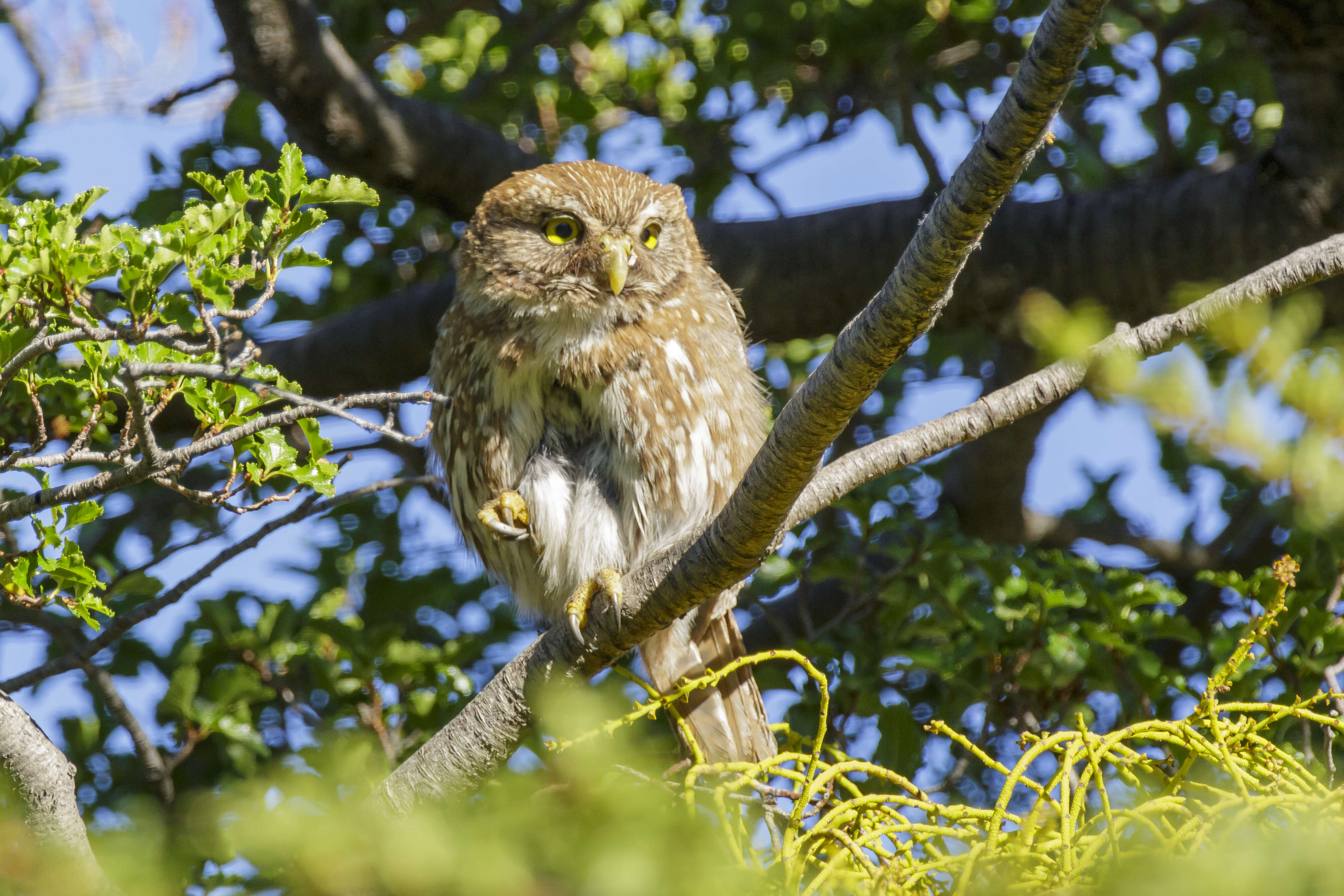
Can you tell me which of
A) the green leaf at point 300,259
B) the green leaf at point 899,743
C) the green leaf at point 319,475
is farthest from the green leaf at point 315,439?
the green leaf at point 899,743

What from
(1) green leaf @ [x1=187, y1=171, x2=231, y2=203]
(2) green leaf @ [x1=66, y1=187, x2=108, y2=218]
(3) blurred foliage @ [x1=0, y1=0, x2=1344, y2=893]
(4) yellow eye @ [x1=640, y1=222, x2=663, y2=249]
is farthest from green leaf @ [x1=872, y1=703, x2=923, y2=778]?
(2) green leaf @ [x1=66, y1=187, x2=108, y2=218]

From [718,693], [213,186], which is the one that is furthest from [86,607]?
[718,693]

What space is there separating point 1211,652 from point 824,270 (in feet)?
6.14

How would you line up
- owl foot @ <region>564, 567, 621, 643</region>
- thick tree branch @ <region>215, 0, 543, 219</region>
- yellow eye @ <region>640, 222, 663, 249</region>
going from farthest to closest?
thick tree branch @ <region>215, 0, 543, 219</region> → yellow eye @ <region>640, 222, 663, 249</region> → owl foot @ <region>564, 567, 621, 643</region>

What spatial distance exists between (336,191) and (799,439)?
2.97ft

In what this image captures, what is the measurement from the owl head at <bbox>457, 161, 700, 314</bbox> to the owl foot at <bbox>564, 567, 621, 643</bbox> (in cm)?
77

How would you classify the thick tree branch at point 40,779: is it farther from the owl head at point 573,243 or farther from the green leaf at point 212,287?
the owl head at point 573,243

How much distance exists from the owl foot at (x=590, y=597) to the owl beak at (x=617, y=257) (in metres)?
0.77

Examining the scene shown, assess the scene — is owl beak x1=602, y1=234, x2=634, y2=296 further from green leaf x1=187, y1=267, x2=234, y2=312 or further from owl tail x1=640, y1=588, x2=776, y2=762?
green leaf x1=187, y1=267, x2=234, y2=312

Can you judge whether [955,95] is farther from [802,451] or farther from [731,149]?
[802,451]

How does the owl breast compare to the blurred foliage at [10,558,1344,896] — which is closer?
the blurred foliage at [10,558,1344,896]

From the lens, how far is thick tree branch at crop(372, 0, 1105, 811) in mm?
1566

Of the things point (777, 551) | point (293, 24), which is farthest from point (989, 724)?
point (293, 24)

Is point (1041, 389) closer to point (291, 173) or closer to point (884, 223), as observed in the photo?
point (291, 173)
